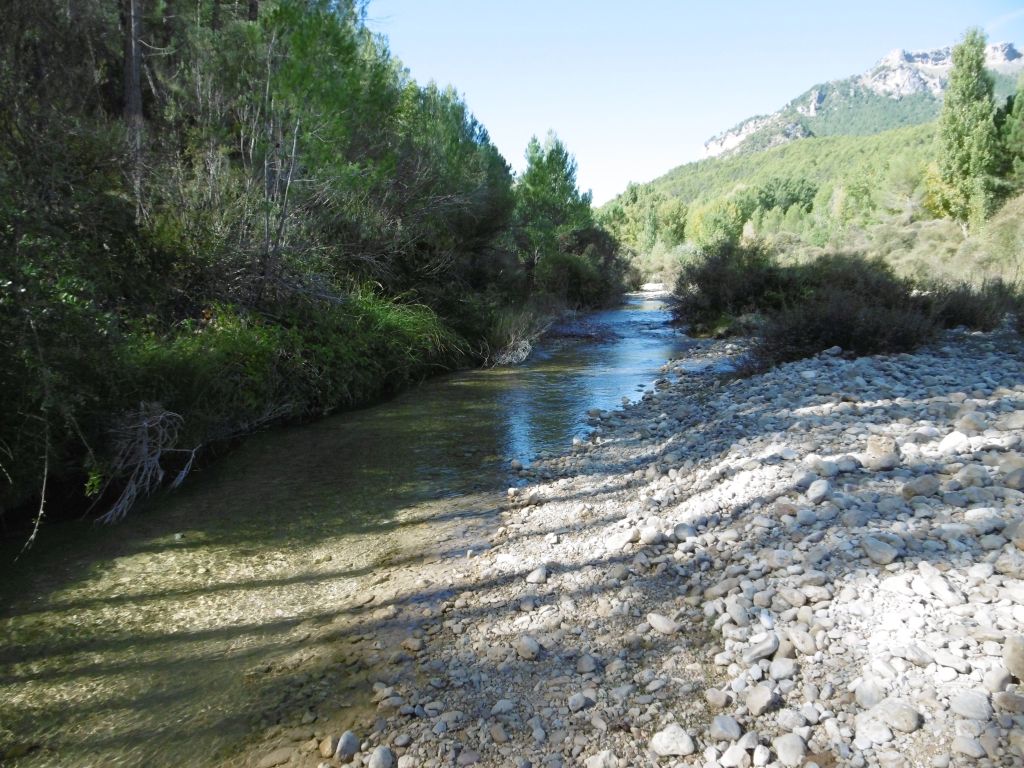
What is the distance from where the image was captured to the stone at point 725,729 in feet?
8.24

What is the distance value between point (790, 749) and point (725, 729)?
0.86 ft

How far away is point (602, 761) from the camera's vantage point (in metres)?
2.52

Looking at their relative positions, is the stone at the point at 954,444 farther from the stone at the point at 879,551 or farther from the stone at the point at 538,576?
the stone at the point at 538,576

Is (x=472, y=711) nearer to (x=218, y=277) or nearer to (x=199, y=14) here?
(x=218, y=277)

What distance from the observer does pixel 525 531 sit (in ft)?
16.6

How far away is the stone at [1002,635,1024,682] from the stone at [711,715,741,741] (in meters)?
1.07

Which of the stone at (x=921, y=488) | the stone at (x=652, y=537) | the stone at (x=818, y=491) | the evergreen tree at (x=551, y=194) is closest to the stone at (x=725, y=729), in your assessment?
the stone at (x=652, y=537)

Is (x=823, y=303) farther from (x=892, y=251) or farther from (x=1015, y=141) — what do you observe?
(x=1015, y=141)

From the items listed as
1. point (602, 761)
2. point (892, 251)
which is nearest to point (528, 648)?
point (602, 761)

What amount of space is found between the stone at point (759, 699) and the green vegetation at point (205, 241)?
467 centimetres

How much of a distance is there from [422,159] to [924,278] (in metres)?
15.0

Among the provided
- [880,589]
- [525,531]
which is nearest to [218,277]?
[525,531]

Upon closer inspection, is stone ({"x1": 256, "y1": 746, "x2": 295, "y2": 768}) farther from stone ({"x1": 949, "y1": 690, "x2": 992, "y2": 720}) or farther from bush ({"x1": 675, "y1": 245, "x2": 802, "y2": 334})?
bush ({"x1": 675, "y1": 245, "x2": 802, "y2": 334})

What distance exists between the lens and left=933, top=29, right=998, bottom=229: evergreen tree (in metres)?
34.9
